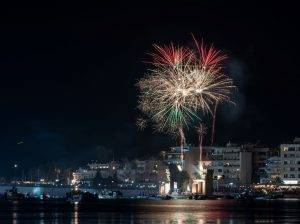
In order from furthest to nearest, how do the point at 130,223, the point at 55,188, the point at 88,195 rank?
the point at 55,188 → the point at 88,195 → the point at 130,223

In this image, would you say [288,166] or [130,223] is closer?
[130,223]

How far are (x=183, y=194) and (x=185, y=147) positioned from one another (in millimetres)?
13194

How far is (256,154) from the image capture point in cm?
18388

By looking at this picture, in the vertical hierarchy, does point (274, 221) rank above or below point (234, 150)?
below

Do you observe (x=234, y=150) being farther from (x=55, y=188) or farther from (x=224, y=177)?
(x=55, y=188)

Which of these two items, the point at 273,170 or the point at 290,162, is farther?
the point at 273,170

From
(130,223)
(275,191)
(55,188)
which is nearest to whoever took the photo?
(130,223)

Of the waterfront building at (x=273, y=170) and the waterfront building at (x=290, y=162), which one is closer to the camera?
the waterfront building at (x=290, y=162)

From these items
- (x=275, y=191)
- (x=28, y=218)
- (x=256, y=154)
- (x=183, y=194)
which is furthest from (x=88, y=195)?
(x=28, y=218)

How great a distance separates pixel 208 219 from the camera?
72.3m

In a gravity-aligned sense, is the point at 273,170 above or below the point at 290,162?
below

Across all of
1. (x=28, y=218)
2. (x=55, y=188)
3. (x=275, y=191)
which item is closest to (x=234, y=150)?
(x=275, y=191)

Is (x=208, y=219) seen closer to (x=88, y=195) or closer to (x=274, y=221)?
(x=274, y=221)

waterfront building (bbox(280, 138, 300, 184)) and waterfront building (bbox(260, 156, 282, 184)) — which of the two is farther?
waterfront building (bbox(260, 156, 282, 184))
